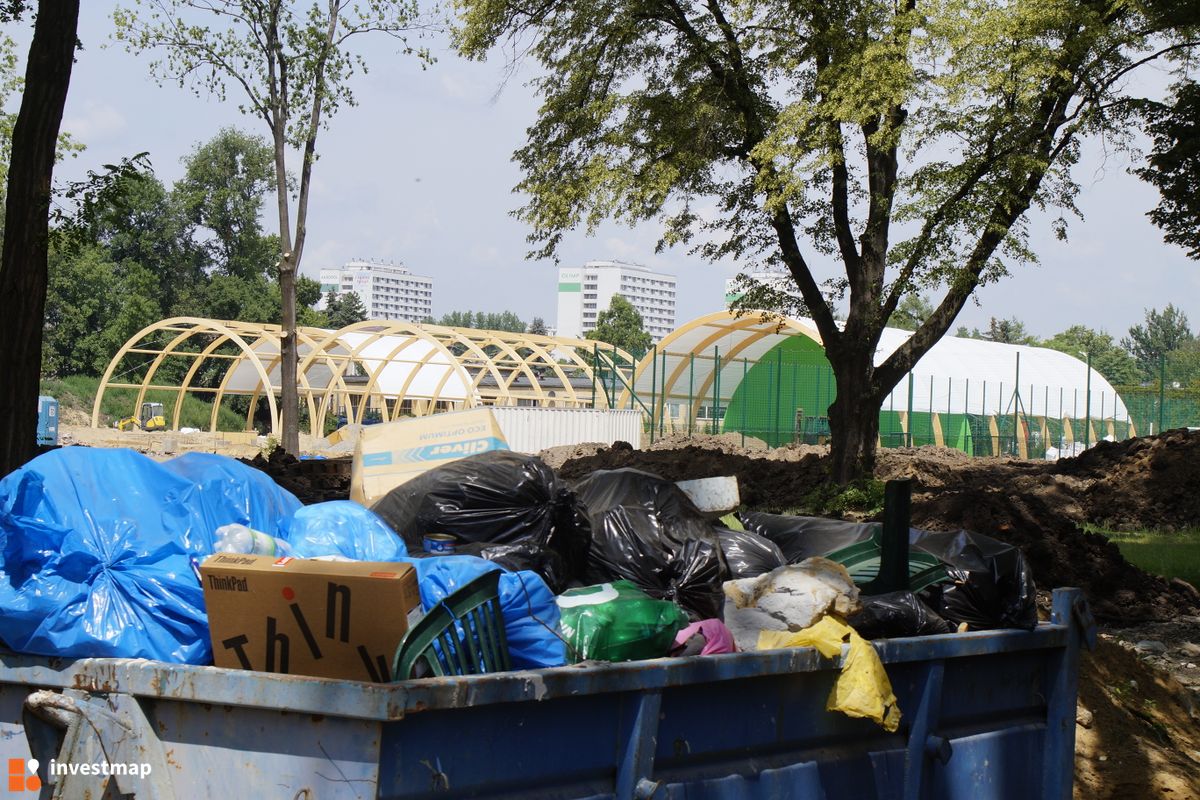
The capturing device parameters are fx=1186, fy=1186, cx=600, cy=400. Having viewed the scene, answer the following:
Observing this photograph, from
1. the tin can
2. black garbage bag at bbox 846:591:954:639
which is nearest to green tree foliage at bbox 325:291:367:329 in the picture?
the tin can

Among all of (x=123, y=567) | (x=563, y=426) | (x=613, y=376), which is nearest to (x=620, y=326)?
(x=613, y=376)

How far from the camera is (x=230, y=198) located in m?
77.3

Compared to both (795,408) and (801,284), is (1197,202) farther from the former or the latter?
(795,408)

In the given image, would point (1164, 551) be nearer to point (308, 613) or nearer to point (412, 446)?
point (412, 446)

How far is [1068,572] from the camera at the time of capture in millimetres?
10656

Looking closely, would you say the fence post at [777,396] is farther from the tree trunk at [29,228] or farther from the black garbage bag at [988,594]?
the black garbage bag at [988,594]

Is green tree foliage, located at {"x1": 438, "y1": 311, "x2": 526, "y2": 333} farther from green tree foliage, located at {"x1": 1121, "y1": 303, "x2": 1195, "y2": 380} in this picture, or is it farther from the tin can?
the tin can

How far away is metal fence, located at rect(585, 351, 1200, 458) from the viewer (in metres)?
34.6

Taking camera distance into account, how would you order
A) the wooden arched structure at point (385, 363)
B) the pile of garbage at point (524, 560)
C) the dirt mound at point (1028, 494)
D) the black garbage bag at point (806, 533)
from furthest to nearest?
the wooden arched structure at point (385, 363) < the dirt mound at point (1028, 494) < the black garbage bag at point (806, 533) < the pile of garbage at point (524, 560)

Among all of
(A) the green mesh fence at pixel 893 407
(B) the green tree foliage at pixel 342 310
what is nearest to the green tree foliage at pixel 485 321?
(B) the green tree foliage at pixel 342 310

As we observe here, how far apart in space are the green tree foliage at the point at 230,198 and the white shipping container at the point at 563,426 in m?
51.0

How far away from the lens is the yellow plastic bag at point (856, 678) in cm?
335

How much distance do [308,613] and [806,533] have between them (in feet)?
8.71

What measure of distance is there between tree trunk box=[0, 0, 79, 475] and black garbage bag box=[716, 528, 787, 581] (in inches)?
240
